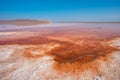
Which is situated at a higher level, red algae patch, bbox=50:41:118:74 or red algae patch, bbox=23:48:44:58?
red algae patch, bbox=23:48:44:58

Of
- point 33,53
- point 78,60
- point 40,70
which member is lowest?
point 40,70

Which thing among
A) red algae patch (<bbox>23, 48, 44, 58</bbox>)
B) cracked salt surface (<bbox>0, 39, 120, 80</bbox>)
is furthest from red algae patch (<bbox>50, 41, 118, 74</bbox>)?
red algae patch (<bbox>23, 48, 44, 58</bbox>)

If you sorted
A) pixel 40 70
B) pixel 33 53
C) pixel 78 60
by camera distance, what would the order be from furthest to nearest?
pixel 33 53 < pixel 78 60 < pixel 40 70

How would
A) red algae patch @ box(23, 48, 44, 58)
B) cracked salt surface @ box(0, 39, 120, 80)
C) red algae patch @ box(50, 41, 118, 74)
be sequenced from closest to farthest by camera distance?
1. cracked salt surface @ box(0, 39, 120, 80)
2. red algae patch @ box(50, 41, 118, 74)
3. red algae patch @ box(23, 48, 44, 58)

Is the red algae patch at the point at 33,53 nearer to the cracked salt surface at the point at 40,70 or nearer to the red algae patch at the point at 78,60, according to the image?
the cracked salt surface at the point at 40,70

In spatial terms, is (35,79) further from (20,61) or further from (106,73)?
(106,73)

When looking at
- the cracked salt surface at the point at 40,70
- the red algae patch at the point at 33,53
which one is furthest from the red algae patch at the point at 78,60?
the red algae patch at the point at 33,53


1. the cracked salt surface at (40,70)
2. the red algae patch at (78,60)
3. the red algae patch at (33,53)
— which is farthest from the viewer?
the red algae patch at (33,53)

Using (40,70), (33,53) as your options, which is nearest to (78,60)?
(40,70)

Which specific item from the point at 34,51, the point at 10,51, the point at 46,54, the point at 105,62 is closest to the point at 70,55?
the point at 46,54

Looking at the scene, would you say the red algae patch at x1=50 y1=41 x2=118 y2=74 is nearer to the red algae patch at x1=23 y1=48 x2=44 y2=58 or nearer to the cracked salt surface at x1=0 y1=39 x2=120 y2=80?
the cracked salt surface at x1=0 y1=39 x2=120 y2=80

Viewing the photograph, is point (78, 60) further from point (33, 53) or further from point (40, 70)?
point (33, 53)

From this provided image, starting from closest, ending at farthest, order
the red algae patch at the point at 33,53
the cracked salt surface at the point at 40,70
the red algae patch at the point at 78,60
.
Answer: the cracked salt surface at the point at 40,70 < the red algae patch at the point at 78,60 < the red algae patch at the point at 33,53

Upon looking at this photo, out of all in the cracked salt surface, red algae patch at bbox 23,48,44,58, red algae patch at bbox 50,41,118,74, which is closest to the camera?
the cracked salt surface
